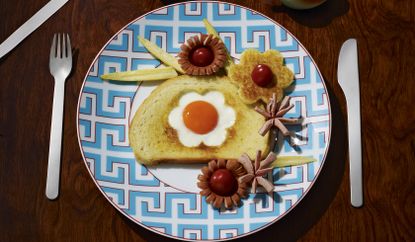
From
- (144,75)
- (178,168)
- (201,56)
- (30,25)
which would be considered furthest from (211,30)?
(30,25)

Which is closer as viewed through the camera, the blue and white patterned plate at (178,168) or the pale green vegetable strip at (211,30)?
the blue and white patterned plate at (178,168)

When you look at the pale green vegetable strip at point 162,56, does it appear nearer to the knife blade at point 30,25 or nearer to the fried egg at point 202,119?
the fried egg at point 202,119

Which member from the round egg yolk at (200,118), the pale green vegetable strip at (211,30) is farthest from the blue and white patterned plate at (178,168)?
the round egg yolk at (200,118)

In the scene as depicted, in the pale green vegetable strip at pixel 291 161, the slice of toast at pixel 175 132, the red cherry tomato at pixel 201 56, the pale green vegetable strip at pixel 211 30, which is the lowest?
the pale green vegetable strip at pixel 291 161

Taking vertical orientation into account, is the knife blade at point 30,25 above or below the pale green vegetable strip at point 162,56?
above

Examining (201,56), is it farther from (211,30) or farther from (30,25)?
(30,25)

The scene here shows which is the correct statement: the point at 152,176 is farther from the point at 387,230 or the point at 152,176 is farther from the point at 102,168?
the point at 387,230
